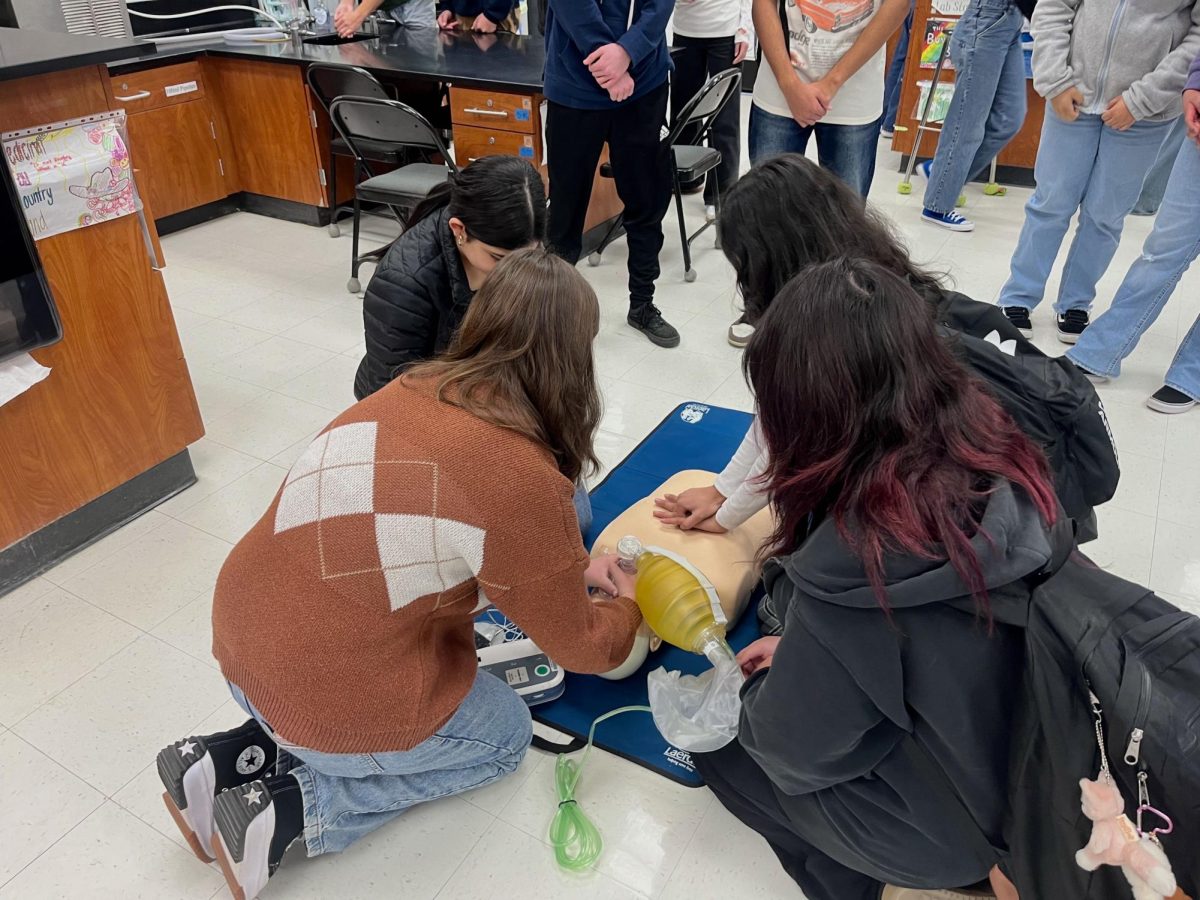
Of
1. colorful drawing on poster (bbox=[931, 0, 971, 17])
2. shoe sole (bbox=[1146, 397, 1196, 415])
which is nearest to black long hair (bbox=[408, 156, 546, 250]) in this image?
shoe sole (bbox=[1146, 397, 1196, 415])

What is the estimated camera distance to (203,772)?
131 centimetres

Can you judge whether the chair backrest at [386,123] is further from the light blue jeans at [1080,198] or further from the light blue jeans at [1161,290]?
the light blue jeans at [1161,290]

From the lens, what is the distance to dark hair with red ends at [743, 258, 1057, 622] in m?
0.89

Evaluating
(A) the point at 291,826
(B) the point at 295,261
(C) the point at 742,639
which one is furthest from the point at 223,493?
(B) the point at 295,261

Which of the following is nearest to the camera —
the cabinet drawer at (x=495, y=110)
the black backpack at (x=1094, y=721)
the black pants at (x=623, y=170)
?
the black backpack at (x=1094, y=721)

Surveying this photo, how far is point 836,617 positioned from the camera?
942 mm

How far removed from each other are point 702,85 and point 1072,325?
6.24ft

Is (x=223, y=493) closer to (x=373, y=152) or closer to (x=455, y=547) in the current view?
(x=455, y=547)

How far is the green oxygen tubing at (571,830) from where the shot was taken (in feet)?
4.50

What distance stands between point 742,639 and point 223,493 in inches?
55.4

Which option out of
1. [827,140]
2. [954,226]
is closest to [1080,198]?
[827,140]

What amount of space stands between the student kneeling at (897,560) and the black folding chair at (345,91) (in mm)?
2650

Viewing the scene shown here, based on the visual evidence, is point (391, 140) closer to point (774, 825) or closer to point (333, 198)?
point (333, 198)

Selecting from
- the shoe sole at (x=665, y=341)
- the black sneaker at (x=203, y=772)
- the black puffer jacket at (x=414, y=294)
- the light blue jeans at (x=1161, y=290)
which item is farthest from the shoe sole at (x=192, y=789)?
the light blue jeans at (x=1161, y=290)
